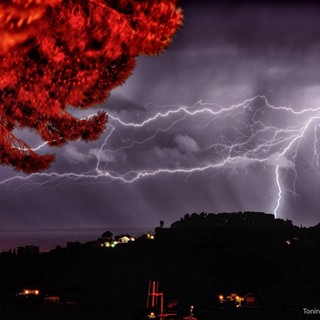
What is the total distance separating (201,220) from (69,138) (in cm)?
4733

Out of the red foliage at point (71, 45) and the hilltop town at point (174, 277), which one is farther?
the hilltop town at point (174, 277)

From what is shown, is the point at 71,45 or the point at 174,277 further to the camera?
the point at 174,277

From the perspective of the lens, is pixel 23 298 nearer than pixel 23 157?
No

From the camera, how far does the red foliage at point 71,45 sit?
2.82 m

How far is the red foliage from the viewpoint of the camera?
2.82m

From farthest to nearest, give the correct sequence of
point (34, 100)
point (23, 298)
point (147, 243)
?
point (147, 243) < point (23, 298) < point (34, 100)

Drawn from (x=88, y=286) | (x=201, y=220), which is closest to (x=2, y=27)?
(x=88, y=286)

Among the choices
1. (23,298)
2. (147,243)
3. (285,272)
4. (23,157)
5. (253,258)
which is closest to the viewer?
(23,157)

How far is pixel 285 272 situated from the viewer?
28.6 metres

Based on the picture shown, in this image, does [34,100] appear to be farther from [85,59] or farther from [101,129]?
[101,129]

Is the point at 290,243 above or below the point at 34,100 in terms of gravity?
above

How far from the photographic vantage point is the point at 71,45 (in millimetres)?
4145

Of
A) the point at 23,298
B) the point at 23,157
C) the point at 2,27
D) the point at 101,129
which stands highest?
the point at 101,129

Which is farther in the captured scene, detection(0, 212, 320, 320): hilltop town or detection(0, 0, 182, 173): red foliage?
detection(0, 212, 320, 320): hilltop town
